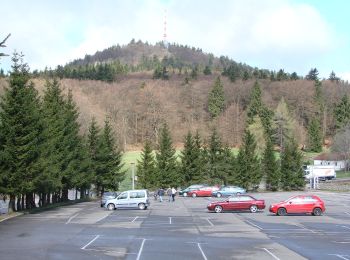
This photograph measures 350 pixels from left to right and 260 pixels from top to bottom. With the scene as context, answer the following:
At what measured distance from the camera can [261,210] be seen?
4509 centimetres

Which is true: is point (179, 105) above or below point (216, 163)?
above

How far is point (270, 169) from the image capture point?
305 feet

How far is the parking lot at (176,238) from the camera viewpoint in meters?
18.8

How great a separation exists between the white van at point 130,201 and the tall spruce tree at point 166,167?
39321 mm

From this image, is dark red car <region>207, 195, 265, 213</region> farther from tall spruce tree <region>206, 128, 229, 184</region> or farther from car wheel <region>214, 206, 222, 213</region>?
tall spruce tree <region>206, 128, 229, 184</region>

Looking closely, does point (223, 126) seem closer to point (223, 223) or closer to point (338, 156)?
point (338, 156)

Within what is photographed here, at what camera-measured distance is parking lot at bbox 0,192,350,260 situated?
739 inches

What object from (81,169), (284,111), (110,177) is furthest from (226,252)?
(284,111)

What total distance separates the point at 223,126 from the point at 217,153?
4346 cm

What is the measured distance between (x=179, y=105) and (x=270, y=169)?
61358mm

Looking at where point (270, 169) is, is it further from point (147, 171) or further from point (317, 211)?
point (317, 211)

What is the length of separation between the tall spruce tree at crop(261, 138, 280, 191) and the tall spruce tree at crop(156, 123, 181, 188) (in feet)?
52.3

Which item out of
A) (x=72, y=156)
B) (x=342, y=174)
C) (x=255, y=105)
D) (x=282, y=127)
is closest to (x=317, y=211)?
(x=72, y=156)

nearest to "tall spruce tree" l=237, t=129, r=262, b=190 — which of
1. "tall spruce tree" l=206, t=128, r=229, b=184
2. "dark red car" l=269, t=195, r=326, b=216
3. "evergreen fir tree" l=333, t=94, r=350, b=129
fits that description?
"tall spruce tree" l=206, t=128, r=229, b=184
